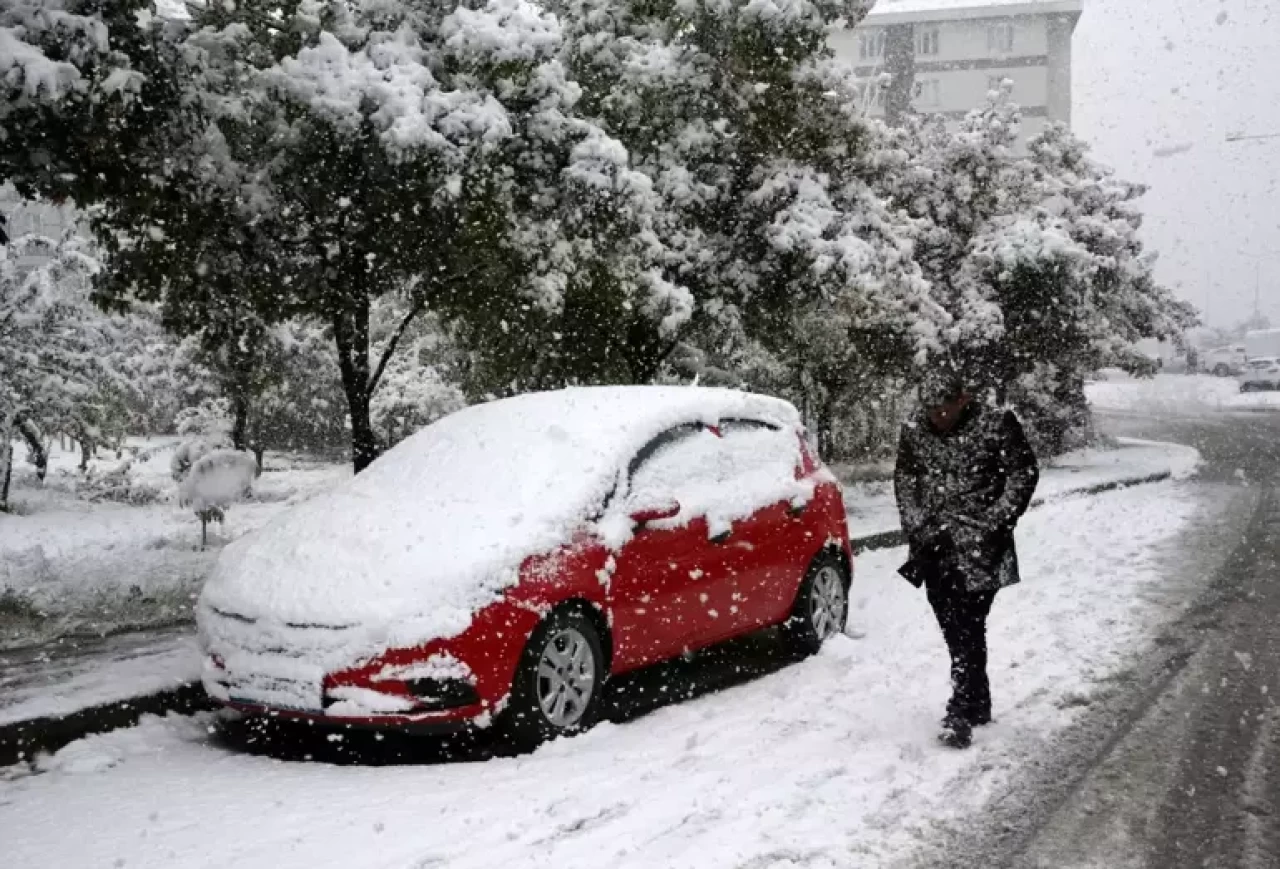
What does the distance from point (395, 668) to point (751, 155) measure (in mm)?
9416

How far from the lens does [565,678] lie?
5.80m

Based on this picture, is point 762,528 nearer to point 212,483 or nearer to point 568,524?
point 568,524

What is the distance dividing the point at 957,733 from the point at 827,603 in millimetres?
2397

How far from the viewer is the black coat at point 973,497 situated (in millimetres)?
5668

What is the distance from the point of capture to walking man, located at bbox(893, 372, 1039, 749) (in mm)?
5668

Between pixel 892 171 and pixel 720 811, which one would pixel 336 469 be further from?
pixel 720 811

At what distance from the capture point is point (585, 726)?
5887 mm

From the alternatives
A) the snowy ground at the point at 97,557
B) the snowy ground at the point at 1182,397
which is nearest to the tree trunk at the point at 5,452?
the snowy ground at the point at 97,557

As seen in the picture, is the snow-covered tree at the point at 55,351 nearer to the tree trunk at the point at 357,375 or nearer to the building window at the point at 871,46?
the tree trunk at the point at 357,375

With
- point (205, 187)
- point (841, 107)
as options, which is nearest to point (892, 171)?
point (841, 107)

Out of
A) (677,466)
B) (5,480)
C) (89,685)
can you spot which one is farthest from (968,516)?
(5,480)

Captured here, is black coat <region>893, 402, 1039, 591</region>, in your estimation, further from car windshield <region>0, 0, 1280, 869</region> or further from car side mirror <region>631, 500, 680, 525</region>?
car side mirror <region>631, 500, 680, 525</region>

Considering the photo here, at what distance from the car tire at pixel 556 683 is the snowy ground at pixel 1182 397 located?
41227mm

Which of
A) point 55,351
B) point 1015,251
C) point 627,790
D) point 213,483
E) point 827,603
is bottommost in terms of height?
point 627,790
